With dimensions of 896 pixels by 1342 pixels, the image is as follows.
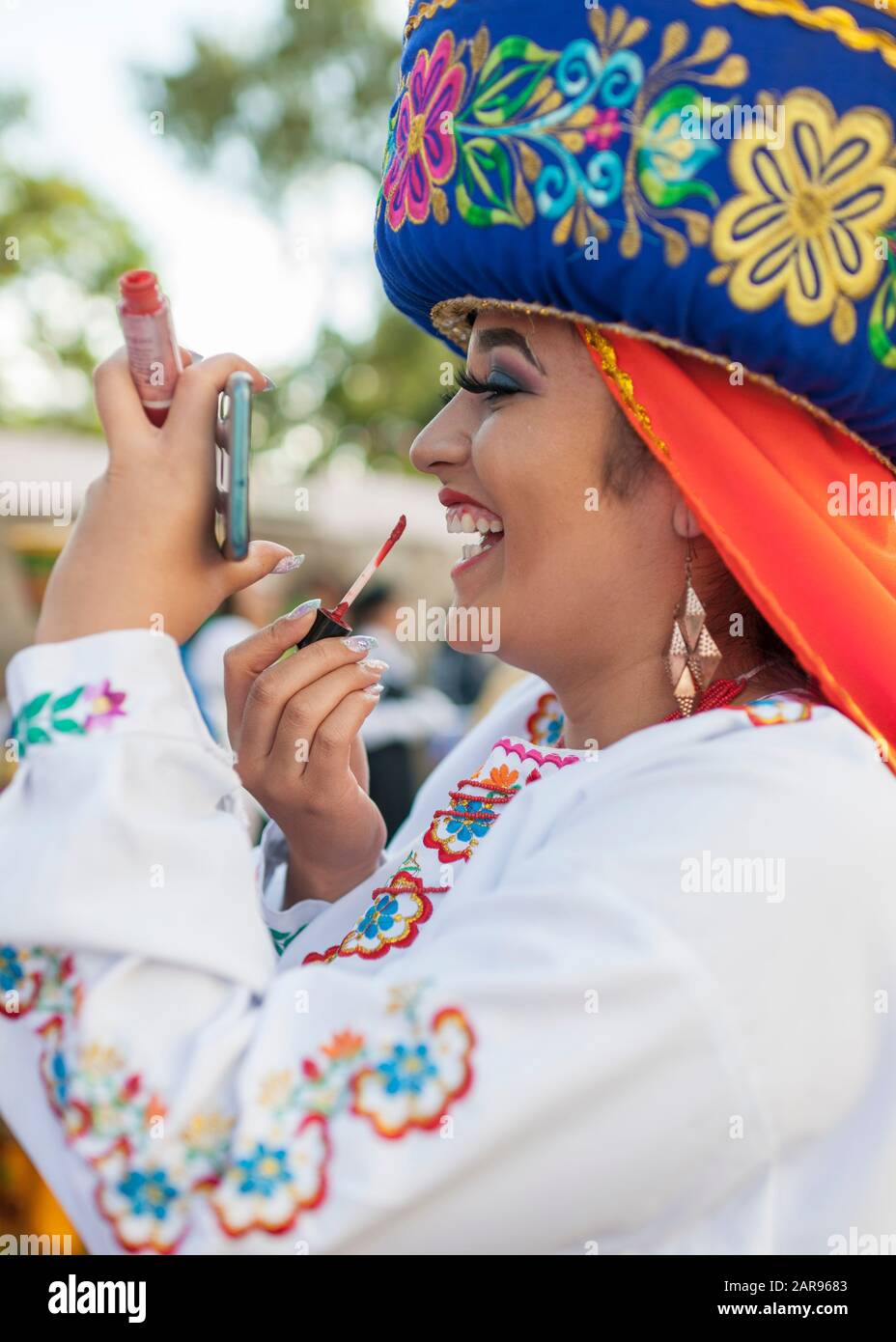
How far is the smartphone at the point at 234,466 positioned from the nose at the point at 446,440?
0.36 metres

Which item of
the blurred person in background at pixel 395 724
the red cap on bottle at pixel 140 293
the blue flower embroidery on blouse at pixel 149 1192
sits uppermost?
the red cap on bottle at pixel 140 293

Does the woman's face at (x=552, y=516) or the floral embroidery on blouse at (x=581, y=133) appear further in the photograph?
the woman's face at (x=552, y=516)

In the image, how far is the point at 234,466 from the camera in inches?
46.2

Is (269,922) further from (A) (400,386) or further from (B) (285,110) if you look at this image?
(A) (400,386)

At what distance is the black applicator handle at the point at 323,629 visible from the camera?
1.60 m

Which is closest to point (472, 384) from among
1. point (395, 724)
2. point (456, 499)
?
point (456, 499)

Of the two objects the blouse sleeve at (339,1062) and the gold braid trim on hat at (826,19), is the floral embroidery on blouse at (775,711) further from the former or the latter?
the gold braid trim on hat at (826,19)

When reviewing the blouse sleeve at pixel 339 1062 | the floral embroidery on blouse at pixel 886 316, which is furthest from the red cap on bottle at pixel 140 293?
the floral embroidery on blouse at pixel 886 316

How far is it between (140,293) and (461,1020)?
0.75 metres

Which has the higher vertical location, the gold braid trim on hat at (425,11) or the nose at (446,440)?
the gold braid trim on hat at (425,11)

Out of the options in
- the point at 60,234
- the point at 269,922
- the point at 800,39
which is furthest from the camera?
A: the point at 60,234

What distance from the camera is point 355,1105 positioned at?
3.25ft

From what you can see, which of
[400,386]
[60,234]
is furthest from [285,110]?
[60,234]
